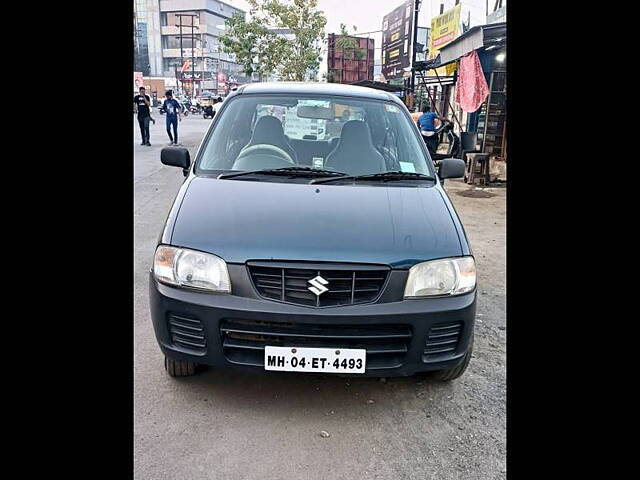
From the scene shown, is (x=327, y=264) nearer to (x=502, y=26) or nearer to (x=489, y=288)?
(x=489, y=288)

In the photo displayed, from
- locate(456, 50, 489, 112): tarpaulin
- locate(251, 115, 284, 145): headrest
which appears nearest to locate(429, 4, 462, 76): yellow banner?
locate(456, 50, 489, 112): tarpaulin

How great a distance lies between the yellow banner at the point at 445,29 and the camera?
1705cm

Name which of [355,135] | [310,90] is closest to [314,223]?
[355,135]

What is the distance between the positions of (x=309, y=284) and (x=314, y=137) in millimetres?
1812

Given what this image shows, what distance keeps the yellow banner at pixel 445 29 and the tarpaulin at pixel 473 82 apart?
17.0ft

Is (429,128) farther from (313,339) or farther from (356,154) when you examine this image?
(313,339)

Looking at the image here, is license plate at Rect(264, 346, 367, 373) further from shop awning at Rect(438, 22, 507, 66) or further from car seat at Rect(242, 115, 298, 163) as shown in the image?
shop awning at Rect(438, 22, 507, 66)

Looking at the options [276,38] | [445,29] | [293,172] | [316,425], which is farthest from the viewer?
[276,38]

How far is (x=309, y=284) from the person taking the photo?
2.26 meters

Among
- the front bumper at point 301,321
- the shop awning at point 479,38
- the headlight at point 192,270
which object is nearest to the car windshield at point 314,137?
the headlight at point 192,270

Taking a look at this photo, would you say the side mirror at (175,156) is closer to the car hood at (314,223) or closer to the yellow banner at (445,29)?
the car hood at (314,223)

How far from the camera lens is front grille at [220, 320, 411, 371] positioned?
2.28 meters
